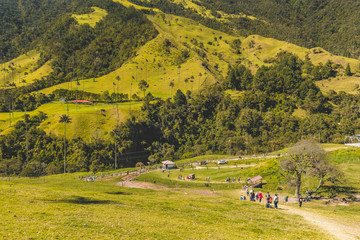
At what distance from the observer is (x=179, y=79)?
197125 millimetres

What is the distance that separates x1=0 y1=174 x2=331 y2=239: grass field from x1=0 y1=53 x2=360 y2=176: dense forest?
7584 cm

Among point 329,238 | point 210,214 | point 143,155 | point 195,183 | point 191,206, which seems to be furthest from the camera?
point 143,155

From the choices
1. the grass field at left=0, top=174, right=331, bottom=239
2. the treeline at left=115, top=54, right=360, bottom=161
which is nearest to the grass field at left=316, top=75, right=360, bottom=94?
the treeline at left=115, top=54, right=360, bottom=161

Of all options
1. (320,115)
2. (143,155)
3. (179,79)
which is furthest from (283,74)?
(143,155)

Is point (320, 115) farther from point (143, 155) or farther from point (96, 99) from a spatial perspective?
point (96, 99)

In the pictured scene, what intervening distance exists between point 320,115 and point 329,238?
461 ft

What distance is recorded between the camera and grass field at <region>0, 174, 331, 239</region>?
769 inches

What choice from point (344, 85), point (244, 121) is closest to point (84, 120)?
point (244, 121)

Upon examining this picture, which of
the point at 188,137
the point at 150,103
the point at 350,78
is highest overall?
the point at 350,78

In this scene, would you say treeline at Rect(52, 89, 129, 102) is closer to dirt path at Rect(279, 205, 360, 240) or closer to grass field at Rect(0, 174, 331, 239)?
grass field at Rect(0, 174, 331, 239)

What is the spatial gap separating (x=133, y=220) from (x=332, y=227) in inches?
807

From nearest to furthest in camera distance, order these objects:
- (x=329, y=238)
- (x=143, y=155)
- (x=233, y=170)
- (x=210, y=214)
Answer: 1. (x=329, y=238)
2. (x=210, y=214)
3. (x=233, y=170)
4. (x=143, y=155)

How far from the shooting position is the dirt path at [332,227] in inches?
981

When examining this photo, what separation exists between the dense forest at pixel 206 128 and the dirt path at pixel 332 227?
3280 inches
